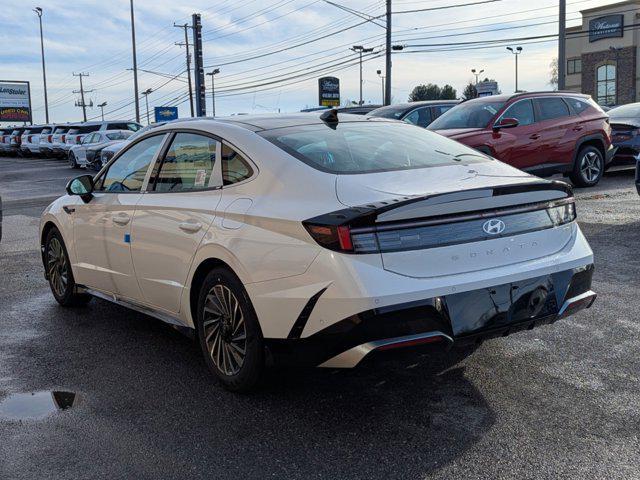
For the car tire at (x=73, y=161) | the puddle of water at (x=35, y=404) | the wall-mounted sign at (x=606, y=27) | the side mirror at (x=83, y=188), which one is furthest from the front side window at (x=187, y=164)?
the wall-mounted sign at (x=606, y=27)

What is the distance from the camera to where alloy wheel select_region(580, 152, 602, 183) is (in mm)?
13398

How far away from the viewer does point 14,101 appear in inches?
3260

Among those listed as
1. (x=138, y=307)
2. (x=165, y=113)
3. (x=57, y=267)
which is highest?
(x=165, y=113)

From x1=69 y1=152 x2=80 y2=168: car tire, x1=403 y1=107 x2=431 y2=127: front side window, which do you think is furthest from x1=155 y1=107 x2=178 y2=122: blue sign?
x1=403 y1=107 x2=431 y2=127: front side window

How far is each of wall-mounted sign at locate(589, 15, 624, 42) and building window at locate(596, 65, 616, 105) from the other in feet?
9.52

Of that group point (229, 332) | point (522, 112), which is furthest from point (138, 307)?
point (522, 112)

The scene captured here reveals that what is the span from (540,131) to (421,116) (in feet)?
12.1

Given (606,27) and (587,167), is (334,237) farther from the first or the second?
(606,27)

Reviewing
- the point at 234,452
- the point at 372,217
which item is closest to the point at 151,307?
the point at 234,452

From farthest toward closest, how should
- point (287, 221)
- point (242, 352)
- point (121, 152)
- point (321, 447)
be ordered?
point (121, 152)
point (242, 352)
point (287, 221)
point (321, 447)

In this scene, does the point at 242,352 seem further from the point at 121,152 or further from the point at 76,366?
the point at 121,152

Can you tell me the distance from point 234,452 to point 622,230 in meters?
6.97

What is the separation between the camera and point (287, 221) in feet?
12.2

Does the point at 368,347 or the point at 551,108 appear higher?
the point at 551,108
